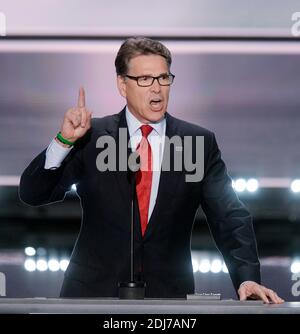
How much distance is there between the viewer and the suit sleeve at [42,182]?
2221mm

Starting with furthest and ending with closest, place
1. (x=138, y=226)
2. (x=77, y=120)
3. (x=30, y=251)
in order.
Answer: (x=30, y=251) → (x=138, y=226) → (x=77, y=120)

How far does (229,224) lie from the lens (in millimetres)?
2350

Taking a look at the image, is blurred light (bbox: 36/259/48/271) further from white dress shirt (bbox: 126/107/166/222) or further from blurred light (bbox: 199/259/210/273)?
white dress shirt (bbox: 126/107/166/222)

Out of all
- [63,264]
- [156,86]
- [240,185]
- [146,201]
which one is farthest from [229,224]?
[63,264]

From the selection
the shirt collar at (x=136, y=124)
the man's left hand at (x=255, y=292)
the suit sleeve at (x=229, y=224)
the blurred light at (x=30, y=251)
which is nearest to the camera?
the man's left hand at (x=255, y=292)

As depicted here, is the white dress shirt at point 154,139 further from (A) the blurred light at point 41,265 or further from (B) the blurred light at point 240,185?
(A) the blurred light at point 41,265

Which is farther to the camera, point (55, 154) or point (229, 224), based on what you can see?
point (229, 224)

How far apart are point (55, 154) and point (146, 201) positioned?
→ 0.36 meters

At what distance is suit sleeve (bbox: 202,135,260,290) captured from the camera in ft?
7.27

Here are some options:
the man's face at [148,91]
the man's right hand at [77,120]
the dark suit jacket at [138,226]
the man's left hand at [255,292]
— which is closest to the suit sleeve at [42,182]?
the dark suit jacket at [138,226]

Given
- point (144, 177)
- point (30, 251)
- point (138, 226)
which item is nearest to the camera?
point (138, 226)

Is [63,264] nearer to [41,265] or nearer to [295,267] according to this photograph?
[41,265]

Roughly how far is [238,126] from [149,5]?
63 centimetres

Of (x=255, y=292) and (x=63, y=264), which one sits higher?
(x=63, y=264)
